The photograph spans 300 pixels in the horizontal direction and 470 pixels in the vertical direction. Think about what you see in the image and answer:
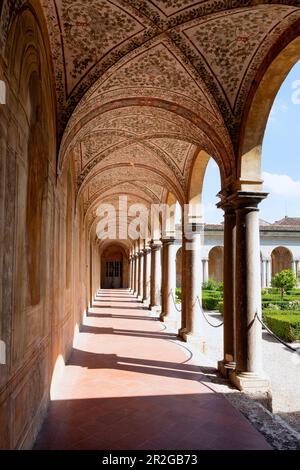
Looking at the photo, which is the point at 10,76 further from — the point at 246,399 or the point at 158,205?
the point at 158,205

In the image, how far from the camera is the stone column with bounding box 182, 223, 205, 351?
36.9ft

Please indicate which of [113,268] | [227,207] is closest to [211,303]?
[227,207]

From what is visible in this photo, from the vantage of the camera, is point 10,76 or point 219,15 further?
point 219,15

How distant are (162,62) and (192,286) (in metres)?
6.49

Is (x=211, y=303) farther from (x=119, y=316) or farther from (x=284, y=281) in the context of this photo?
(x=119, y=316)

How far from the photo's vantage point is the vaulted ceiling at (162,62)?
5.36 m

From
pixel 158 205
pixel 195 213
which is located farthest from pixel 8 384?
pixel 158 205

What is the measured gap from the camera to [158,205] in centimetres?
1730

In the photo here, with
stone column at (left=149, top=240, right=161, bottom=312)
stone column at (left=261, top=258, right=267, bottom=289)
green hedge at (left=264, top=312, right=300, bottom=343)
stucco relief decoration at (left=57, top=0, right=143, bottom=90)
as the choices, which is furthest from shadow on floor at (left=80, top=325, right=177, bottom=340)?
stone column at (left=261, top=258, right=267, bottom=289)

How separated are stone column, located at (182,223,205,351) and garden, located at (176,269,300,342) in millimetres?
4207

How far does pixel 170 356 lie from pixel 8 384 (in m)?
6.55

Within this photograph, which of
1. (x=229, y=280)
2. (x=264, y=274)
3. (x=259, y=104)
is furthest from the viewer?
(x=264, y=274)

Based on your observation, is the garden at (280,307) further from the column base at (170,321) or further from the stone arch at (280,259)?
the stone arch at (280,259)

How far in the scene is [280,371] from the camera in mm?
9430
